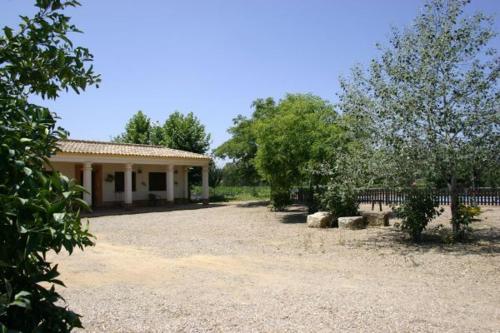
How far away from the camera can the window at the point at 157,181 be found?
28.4 meters

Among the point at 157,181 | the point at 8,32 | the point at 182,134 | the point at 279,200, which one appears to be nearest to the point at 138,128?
the point at 182,134

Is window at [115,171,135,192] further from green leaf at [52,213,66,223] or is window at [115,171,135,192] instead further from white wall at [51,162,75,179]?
green leaf at [52,213,66,223]

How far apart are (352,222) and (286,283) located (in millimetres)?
7904

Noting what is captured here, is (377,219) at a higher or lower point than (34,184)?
lower

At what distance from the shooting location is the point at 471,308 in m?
5.88

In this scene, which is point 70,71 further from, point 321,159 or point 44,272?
point 321,159

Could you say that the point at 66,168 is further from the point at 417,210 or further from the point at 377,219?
the point at 417,210

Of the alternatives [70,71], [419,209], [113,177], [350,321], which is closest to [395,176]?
[419,209]

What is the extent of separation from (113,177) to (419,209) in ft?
61.7

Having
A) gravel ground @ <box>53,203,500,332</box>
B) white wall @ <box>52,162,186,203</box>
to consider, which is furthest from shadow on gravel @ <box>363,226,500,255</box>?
white wall @ <box>52,162,186,203</box>

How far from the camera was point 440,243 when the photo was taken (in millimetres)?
11375

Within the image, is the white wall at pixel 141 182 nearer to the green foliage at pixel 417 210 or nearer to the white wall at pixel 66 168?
the white wall at pixel 66 168

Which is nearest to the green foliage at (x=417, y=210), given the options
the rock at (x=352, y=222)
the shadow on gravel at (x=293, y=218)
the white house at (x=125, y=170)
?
the rock at (x=352, y=222)

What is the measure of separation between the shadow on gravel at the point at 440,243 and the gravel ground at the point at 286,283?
28 millimetres
